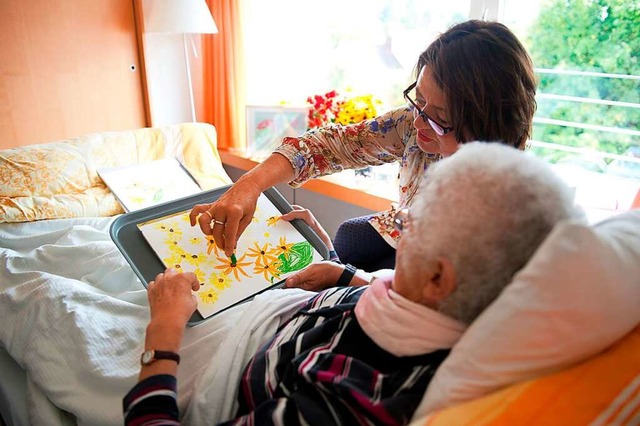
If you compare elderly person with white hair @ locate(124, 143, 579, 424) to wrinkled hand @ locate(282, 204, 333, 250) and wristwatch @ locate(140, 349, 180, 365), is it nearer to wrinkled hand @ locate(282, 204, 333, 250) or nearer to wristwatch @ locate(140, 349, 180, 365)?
wristwatch @ locate(140, 349, 180, 365)

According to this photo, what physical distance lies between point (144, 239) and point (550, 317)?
95 centimetres

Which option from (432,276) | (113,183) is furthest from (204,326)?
(113,183)

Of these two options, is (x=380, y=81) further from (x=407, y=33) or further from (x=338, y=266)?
(x=338, y=266)

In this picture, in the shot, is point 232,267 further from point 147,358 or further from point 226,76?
point 226,76

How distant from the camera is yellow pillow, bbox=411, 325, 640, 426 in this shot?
1.75 feet

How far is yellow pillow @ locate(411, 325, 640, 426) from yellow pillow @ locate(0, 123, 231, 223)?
1897 mm

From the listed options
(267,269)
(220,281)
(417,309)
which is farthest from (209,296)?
(417,309)

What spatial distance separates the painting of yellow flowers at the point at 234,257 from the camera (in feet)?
3.65

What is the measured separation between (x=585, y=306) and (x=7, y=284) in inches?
54.9

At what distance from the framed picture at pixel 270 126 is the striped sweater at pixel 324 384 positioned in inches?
82.1

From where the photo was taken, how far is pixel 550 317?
0.55m

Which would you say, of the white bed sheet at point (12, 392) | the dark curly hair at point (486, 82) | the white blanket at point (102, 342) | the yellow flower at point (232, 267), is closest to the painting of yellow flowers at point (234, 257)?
the yellow flower at point (232, 267)

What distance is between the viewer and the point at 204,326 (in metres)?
0.99

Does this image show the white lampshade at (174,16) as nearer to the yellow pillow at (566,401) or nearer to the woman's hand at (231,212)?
the woman's hand at (231,212)
